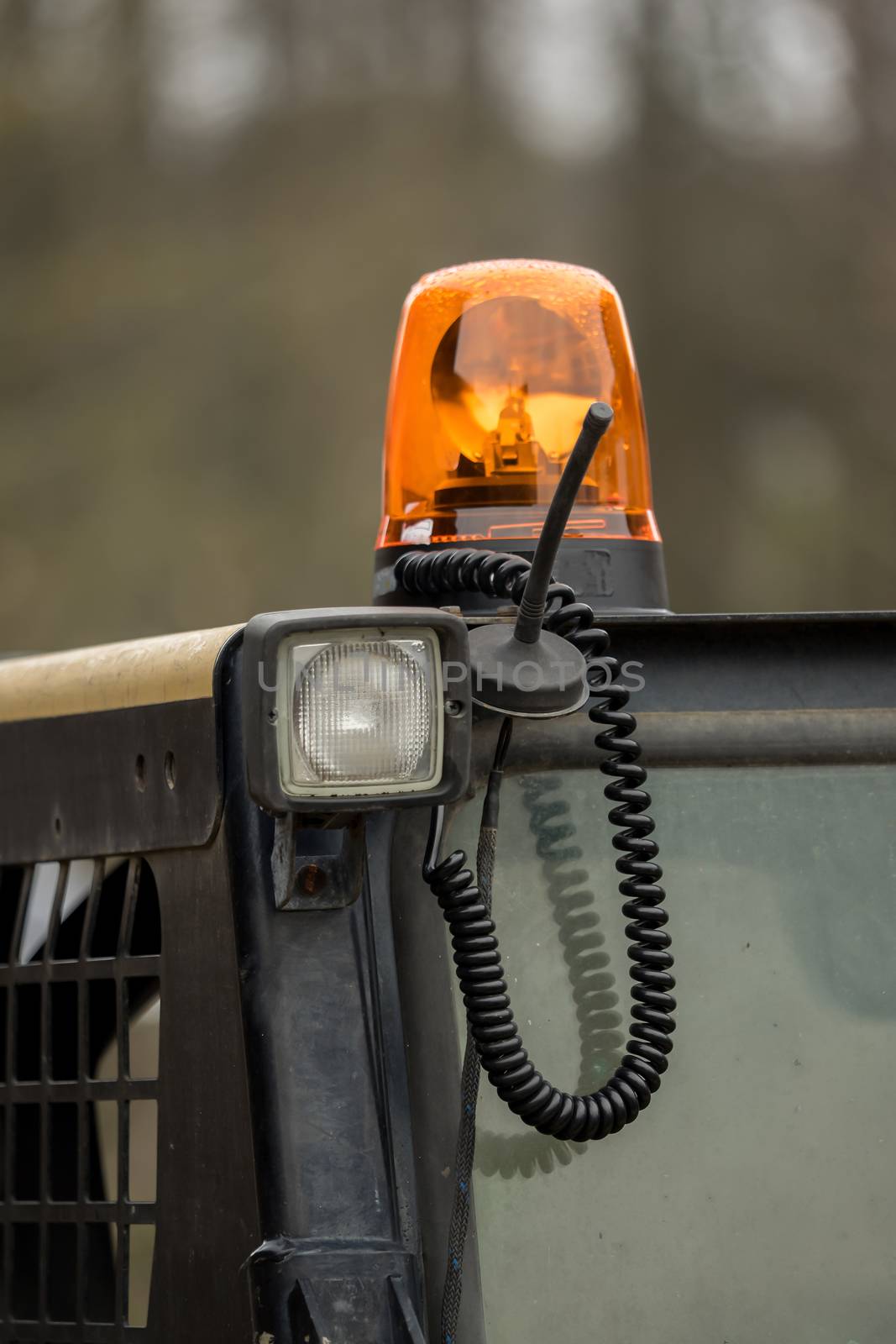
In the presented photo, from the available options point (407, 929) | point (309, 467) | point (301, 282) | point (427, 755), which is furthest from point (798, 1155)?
point (301, 282)

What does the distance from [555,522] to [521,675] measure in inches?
5.5

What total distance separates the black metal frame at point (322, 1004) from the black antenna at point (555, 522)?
15cm

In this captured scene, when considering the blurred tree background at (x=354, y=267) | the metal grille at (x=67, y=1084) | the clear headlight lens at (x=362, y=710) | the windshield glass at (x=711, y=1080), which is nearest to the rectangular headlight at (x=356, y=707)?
the clear headlight lens at (x=362, y=710)

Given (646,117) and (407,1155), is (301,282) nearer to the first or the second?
(646,117)

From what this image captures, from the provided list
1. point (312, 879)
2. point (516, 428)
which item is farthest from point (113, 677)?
point (516, 428)

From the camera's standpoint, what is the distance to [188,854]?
136 cm

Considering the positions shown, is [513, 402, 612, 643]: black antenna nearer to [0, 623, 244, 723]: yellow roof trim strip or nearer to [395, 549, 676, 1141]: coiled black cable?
[395, 549, 676, 1141]: coiled black cable

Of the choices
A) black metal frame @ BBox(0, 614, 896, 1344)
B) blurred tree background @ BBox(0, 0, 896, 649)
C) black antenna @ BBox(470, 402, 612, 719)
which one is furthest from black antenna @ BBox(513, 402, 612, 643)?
blurred tree background @ BBox(0, 0, 896, 649)

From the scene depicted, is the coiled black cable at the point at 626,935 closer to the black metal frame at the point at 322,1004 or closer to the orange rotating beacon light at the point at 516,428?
the black metal frame at the point at 322,1004

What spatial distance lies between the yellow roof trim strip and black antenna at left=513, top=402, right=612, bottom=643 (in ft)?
0.81

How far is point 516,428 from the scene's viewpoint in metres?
1.65

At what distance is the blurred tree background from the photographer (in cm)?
952

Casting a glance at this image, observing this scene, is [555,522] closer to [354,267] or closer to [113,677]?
[113,677]

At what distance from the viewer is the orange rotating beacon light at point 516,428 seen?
5.31 ft
